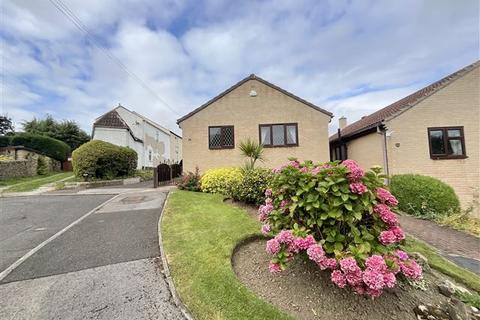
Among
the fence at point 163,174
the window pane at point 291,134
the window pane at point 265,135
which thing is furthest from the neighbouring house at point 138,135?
the window pane at point 291,134

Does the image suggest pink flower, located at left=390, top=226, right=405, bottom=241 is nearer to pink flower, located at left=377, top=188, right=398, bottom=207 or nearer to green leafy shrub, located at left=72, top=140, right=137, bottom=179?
pink flower, located at left=377, top=188, right=398, bottom=207

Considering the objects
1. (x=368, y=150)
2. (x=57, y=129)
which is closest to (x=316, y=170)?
(x=368, y=150)

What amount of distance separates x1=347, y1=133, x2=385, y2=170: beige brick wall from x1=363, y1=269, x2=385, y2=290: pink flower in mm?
10721

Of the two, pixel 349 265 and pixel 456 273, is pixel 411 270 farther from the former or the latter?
pixel 456 273

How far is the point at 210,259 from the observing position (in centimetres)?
386

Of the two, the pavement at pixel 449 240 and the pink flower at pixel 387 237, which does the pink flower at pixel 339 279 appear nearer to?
the pink flower at pixel 387 237

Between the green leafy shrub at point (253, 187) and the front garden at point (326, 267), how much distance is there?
3518 millimetres

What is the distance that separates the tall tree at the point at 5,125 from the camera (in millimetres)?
31498

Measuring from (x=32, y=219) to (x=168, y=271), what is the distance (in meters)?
6.38

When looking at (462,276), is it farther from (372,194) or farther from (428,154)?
(428,154)

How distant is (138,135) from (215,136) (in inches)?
737

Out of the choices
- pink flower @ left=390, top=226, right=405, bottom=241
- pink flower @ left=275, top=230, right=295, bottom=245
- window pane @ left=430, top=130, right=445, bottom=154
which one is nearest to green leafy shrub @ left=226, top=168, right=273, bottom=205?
pink flower @ left=275, top=230, right=295, bottom=245

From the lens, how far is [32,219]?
22.7 feet

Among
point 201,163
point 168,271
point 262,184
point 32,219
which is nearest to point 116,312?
point 168,271
